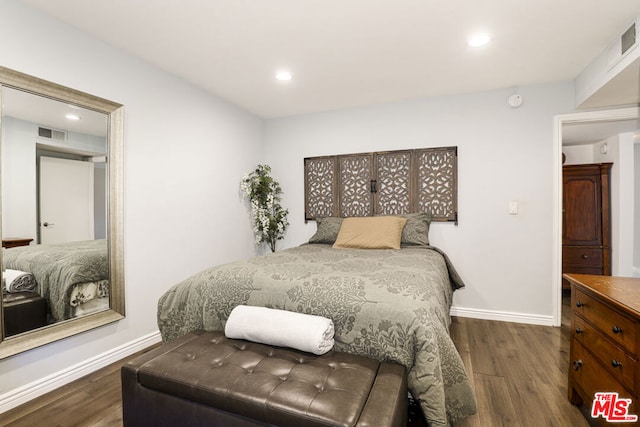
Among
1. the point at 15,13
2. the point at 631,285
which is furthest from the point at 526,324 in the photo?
the point at 15,13

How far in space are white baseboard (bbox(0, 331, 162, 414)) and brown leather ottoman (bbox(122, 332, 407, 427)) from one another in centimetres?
90

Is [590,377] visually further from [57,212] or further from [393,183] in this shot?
[57,212]

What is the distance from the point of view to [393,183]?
346 centimetres

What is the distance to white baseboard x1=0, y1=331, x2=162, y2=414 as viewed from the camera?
1742 mm

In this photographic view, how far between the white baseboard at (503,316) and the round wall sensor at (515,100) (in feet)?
6.74

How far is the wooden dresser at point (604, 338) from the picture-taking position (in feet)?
3.85

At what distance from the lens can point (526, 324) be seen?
2.99m

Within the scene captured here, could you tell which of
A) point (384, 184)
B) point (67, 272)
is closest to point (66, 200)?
point (67, 272)

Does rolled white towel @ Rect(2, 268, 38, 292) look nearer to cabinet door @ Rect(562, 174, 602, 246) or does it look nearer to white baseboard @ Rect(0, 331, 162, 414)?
white baseboard @ Rect(0, 331, 162, 414)

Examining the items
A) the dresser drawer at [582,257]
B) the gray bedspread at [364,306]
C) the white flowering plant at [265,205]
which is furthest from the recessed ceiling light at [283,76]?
the dresser drawer at [582,257]

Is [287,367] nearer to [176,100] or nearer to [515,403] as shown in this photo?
[515,403]

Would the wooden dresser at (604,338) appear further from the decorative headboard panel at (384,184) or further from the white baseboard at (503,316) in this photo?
the decorative headboard panel at (384,184)

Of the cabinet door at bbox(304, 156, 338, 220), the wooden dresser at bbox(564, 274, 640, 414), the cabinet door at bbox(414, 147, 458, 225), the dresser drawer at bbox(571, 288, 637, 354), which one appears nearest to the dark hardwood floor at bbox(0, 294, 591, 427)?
the wooden dresser at bbox(564, 274, 640, 414)

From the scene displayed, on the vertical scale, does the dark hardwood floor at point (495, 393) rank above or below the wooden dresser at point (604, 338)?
below
